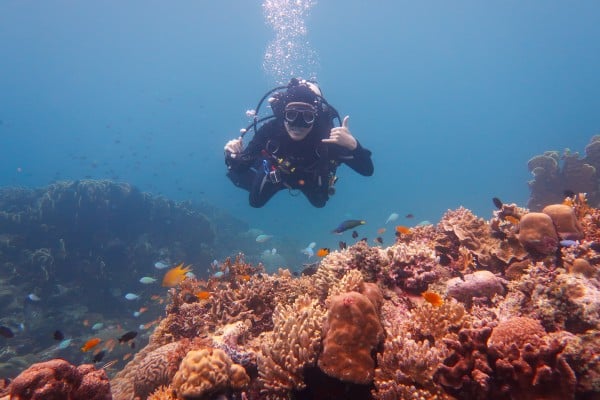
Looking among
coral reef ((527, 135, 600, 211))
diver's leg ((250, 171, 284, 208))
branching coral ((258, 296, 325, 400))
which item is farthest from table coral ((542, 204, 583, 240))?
coral reef ((527, 135, 600, 211))

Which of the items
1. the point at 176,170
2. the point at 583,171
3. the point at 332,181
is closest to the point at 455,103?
the point at 176,170

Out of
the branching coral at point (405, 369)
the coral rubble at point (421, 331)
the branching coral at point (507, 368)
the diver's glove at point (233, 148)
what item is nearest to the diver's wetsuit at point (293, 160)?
the diver's glove at point (233, 148)

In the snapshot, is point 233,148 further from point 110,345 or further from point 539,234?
point 110,345

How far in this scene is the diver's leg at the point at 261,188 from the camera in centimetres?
955

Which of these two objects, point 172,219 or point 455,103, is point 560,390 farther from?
point 455,103

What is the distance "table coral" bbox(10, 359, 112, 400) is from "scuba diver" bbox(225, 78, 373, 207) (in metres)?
5.82

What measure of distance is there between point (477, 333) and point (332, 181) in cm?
647

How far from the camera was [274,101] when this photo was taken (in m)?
9.17

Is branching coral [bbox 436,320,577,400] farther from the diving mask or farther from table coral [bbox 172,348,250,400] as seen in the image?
the diving mask

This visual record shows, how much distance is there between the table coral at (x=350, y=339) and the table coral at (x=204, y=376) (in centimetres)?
120

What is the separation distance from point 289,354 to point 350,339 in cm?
73

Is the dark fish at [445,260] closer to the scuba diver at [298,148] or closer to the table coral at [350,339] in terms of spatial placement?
the table coral at [350,339]

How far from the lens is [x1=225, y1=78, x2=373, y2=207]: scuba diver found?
8.41 meters

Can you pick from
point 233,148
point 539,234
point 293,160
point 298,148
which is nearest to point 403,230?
point 539,234
